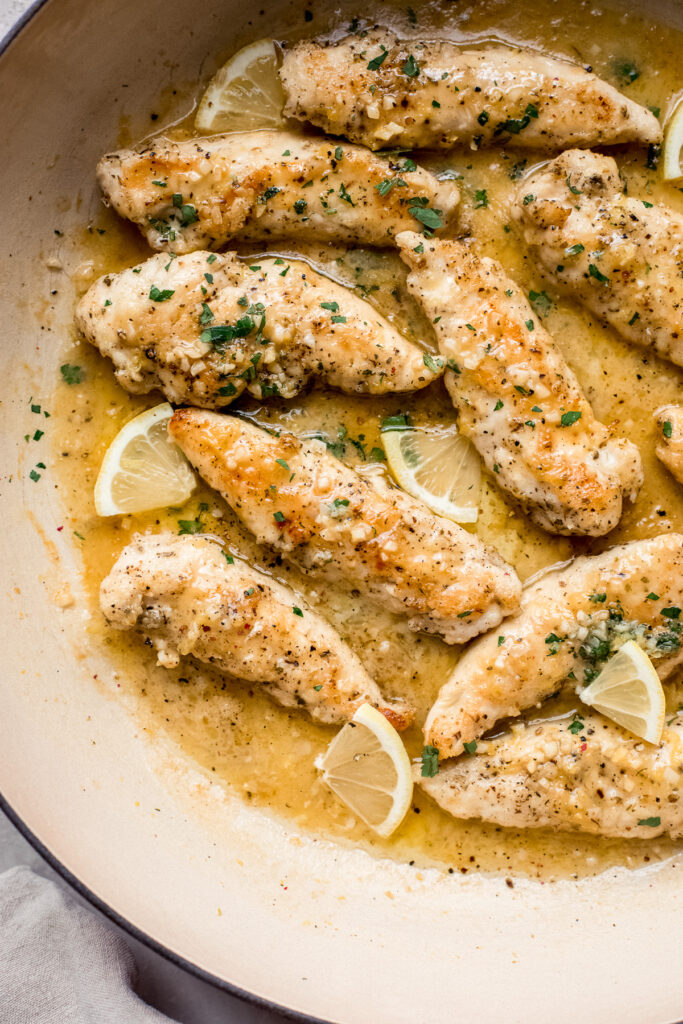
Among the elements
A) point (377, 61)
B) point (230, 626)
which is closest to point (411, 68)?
point (377, 61)

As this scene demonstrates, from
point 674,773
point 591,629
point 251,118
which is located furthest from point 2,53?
point 674,773

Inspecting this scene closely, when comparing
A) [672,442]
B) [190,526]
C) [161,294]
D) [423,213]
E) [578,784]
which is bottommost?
[578,784]

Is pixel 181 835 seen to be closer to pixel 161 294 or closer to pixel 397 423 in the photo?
pixel 397 423

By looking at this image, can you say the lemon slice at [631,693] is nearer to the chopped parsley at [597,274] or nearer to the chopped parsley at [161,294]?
the chopped parsley at [597,274]

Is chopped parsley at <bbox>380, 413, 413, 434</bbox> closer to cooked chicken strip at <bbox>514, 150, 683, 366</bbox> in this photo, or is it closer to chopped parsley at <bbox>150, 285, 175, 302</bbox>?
cooked chicken strip at <bbox>514, 150, 683, 366</bbox>

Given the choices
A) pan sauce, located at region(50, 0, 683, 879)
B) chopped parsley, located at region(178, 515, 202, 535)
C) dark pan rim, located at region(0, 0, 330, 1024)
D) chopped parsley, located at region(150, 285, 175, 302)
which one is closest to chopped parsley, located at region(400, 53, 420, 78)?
pan sauce, located at region(50, 0, 683, 879)

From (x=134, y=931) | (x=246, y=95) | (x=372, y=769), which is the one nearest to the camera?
(x=134, y=931)
